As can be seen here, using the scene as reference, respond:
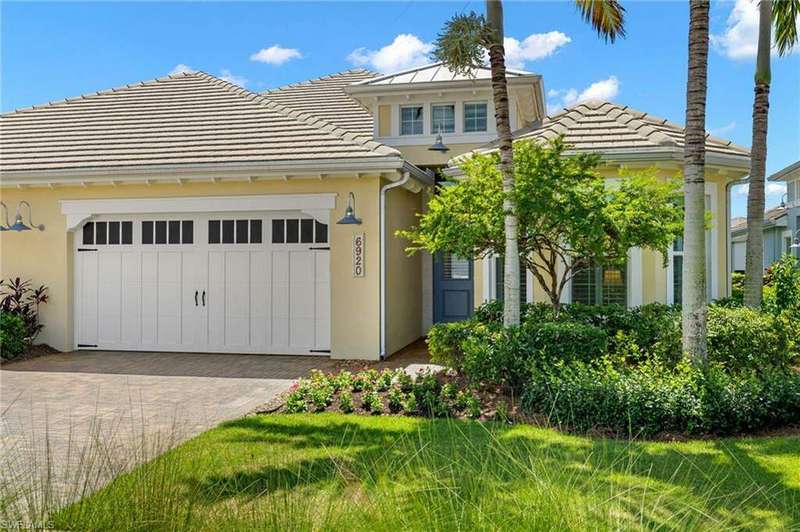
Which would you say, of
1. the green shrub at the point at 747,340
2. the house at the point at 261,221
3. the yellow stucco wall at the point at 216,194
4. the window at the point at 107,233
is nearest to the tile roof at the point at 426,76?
the house at the point at 261,221

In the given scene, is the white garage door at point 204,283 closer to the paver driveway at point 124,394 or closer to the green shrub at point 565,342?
the paver driveway at point 124,394

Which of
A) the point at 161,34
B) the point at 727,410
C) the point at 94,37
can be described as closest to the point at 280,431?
the point at 727,410

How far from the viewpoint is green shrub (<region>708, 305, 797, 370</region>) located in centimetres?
864

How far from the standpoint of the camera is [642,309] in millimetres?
10609

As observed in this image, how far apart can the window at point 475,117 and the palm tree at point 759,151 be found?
18.0ft

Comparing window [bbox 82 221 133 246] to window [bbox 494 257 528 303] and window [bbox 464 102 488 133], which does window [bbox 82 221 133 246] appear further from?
window [bbox 464 102 488 133]

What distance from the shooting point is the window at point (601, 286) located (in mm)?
11673

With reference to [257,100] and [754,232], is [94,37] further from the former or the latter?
[754,232]

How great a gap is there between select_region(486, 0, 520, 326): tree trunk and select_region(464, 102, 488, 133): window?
584 cm

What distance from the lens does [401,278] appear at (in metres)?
13.5

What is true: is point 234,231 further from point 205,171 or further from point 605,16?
point 605,16

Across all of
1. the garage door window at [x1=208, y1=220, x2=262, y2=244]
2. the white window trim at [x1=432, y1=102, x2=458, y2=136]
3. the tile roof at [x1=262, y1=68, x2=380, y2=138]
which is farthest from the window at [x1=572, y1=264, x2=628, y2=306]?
the tile roof at [x1=262, y1=68, x2=380, y2=138]

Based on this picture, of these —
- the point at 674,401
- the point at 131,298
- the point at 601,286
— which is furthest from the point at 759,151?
the point at 131,298

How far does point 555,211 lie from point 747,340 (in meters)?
3.22
